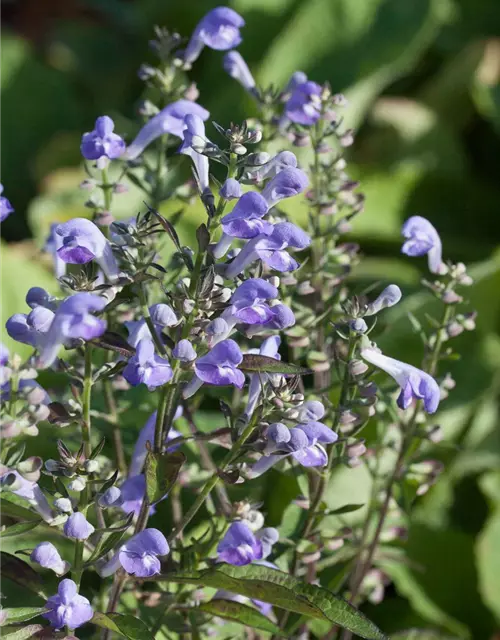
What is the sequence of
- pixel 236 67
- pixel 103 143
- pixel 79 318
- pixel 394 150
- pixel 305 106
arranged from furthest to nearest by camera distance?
pixel 394 150, pixel 236 67, pixel 305 106, pixel 103 143, pixel 79 318

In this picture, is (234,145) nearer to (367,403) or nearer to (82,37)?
(367,403)

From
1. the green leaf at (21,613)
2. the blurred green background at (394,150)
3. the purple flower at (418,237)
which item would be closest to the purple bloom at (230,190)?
the purple flower at (418,237)

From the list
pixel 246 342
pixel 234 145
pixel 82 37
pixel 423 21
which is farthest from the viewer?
pixel 82 37

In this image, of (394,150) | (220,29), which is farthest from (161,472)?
(394,150)

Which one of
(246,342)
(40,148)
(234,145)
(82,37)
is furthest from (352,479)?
(82,37)

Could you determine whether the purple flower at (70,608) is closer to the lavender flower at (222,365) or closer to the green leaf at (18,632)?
the green leaf at (18,632)

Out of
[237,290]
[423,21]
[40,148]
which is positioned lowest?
[237,290]

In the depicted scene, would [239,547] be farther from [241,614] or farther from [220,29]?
[220,29]
